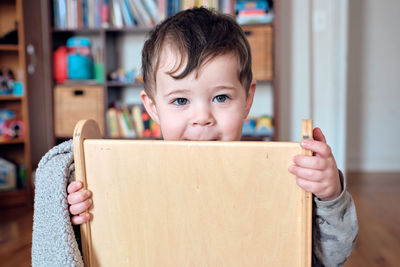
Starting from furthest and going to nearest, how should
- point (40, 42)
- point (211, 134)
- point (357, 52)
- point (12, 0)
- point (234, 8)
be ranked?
point (357, 52), point (40, 42), point (12, 0), point (234, 8), point (211, 134)

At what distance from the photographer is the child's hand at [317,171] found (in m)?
0.55

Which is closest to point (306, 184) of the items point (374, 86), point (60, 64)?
point (60, 64)

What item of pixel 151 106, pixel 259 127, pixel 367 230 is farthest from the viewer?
pixel 259 127

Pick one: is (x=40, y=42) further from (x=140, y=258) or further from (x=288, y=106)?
(x=140, y=258)

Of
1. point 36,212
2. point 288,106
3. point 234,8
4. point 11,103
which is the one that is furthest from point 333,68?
point 36,212

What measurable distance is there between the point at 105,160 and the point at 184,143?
140mm

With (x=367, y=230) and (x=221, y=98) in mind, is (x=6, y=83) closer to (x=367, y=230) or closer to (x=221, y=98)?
(x=221, y=98)

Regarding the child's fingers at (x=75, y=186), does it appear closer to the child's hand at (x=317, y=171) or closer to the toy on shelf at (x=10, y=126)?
the child's hand at (x=317, y=171)

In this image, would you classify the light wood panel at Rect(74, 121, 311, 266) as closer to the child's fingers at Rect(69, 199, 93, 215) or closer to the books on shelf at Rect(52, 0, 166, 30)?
the child's fingers at Rect(69, 199, 93, 215)

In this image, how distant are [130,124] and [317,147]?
8.04 feet

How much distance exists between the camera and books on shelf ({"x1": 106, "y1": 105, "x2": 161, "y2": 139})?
2875 millimetres

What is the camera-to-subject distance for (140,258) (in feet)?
2.10

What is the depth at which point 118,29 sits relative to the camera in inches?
110

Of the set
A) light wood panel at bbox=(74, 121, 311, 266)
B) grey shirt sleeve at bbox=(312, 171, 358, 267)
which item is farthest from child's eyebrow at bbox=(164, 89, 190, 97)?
→ grey shirt sleeve at bbox=(312, 171, 358, 267)
